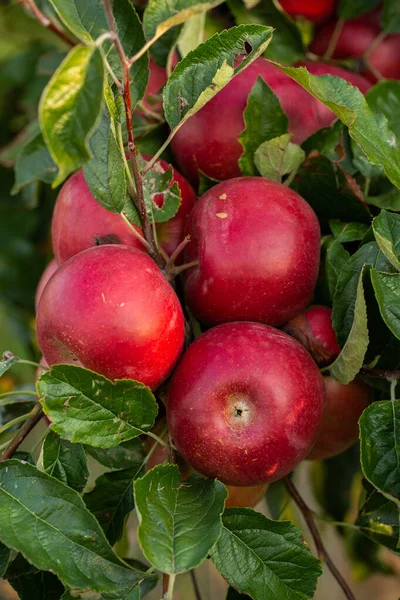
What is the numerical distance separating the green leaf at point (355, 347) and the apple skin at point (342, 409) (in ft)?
0.17

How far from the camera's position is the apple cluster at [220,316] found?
615 millimetres

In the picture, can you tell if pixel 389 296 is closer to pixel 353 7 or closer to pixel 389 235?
pixel 389 235

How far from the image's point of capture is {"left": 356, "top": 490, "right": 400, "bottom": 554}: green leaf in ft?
2.41

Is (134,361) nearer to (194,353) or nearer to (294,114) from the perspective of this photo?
(194,353)

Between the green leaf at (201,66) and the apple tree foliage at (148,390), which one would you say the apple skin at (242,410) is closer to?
the apple tree foliage at (148,390)

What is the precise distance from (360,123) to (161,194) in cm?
21

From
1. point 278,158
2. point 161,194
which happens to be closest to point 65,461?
point 161,194

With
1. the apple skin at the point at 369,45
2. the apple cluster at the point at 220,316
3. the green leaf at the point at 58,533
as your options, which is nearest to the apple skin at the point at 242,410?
the apple cluster at the point at 220,316

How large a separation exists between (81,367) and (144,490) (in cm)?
12

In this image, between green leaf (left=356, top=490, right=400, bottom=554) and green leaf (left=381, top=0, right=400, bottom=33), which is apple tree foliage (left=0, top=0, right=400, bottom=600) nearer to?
green leaf (left=356, top=490, right=400, bottom=554)

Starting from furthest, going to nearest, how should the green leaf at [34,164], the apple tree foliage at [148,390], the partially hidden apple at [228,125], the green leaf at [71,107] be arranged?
the green leaf at [34,164] < the partially hidden apple at [228,125] < the apple tree foliage at [148,390] < the green leaf at [71,107]

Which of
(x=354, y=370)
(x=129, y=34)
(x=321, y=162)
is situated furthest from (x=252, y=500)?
(x=129, y=34)

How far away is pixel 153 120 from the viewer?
0.83 meters

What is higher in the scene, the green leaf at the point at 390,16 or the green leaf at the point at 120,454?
the green leaf at the point at 390,16
